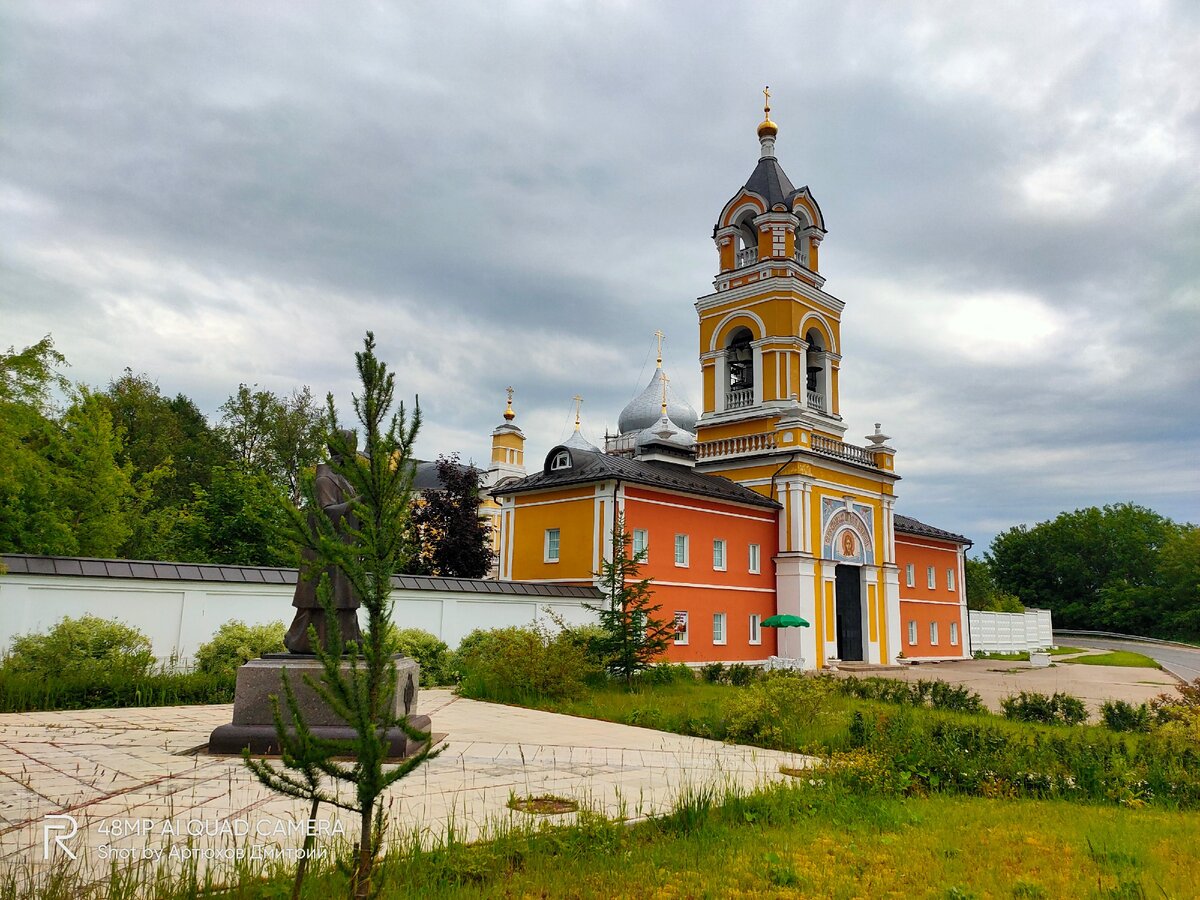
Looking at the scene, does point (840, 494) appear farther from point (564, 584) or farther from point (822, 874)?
point (822, 874)

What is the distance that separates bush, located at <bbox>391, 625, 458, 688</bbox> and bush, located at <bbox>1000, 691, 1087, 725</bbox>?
33.8 feet

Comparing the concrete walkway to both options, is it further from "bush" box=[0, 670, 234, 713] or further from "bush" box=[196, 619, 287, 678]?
"bush" box=[196, 619, 287, 678]

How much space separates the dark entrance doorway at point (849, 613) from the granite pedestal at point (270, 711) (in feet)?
81.8

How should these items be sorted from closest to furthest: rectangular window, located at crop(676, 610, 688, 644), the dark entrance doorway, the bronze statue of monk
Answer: the bronze statue of monk < rectangular window, located at crop(676, 610, 688, 644) < the dark entrance doorway

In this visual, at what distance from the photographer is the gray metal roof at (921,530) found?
36688 millimetres

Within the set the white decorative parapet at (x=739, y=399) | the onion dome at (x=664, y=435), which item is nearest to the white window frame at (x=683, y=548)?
the onion dome at (x=664, y=435)

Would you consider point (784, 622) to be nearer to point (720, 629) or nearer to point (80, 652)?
point (720, 629)

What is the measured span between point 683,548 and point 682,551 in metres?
0.10

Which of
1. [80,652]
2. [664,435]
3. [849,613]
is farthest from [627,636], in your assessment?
[664,435]

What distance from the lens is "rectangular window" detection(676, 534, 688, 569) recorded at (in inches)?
1030

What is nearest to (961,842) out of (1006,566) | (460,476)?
(460,476)

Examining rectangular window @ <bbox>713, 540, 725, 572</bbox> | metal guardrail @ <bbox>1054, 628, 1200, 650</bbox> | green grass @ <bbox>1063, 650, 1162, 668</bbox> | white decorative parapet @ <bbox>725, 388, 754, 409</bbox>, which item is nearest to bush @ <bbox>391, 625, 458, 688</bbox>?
rectangular window @ <bbox>713, 540, 725, 572</bbox>

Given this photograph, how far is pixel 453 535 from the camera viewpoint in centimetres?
3538

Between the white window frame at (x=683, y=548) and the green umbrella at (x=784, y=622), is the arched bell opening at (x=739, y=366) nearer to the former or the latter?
the white window frame at (x=683, y=548)
